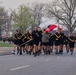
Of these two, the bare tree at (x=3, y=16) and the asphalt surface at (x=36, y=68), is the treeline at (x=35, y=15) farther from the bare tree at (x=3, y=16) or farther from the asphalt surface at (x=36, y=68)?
the asphalt surface at (x=36, y=68)

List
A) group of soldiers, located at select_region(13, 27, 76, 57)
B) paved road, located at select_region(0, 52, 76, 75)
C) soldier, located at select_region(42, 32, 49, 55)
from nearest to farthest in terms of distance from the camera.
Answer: paved road, located at select_region(0, 52, 76, 75) → group of soldiers, located at select_region(13, 27, 76, 57) → soldier, located at select_region(42, 32, 49, 55)

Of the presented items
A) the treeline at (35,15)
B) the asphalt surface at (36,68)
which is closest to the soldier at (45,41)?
the asphalt surface at (36,68)

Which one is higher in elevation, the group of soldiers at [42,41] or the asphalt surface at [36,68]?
the group of soldiers at [42,41]

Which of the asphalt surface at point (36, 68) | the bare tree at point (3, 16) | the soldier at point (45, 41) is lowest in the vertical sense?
the asphalt surface at point (36, 68)

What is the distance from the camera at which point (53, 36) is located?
3005 centimetres

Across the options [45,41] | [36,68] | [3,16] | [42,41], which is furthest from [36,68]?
[3,16]

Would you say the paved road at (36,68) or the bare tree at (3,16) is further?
the bare tree at (3,16)

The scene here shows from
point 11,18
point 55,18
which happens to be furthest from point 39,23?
point 55,18

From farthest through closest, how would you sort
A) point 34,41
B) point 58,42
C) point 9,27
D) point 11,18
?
point 9,27 → point 11,18 → point 58,42 → point 34,41

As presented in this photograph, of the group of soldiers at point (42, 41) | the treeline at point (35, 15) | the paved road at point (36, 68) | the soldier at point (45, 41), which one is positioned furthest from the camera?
the treeline at point (35, 15)

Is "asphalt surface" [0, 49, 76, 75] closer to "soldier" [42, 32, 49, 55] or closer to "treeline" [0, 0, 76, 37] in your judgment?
"soldier" [42, 32, 49, 55]

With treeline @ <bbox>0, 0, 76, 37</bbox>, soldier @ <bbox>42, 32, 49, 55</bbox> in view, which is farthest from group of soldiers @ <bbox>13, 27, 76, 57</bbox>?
treeline @ <bbox>0, 0, 76, 37</bbox>

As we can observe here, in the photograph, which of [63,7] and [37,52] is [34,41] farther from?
[63,7]

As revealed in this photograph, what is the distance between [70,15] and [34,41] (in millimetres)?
51716
